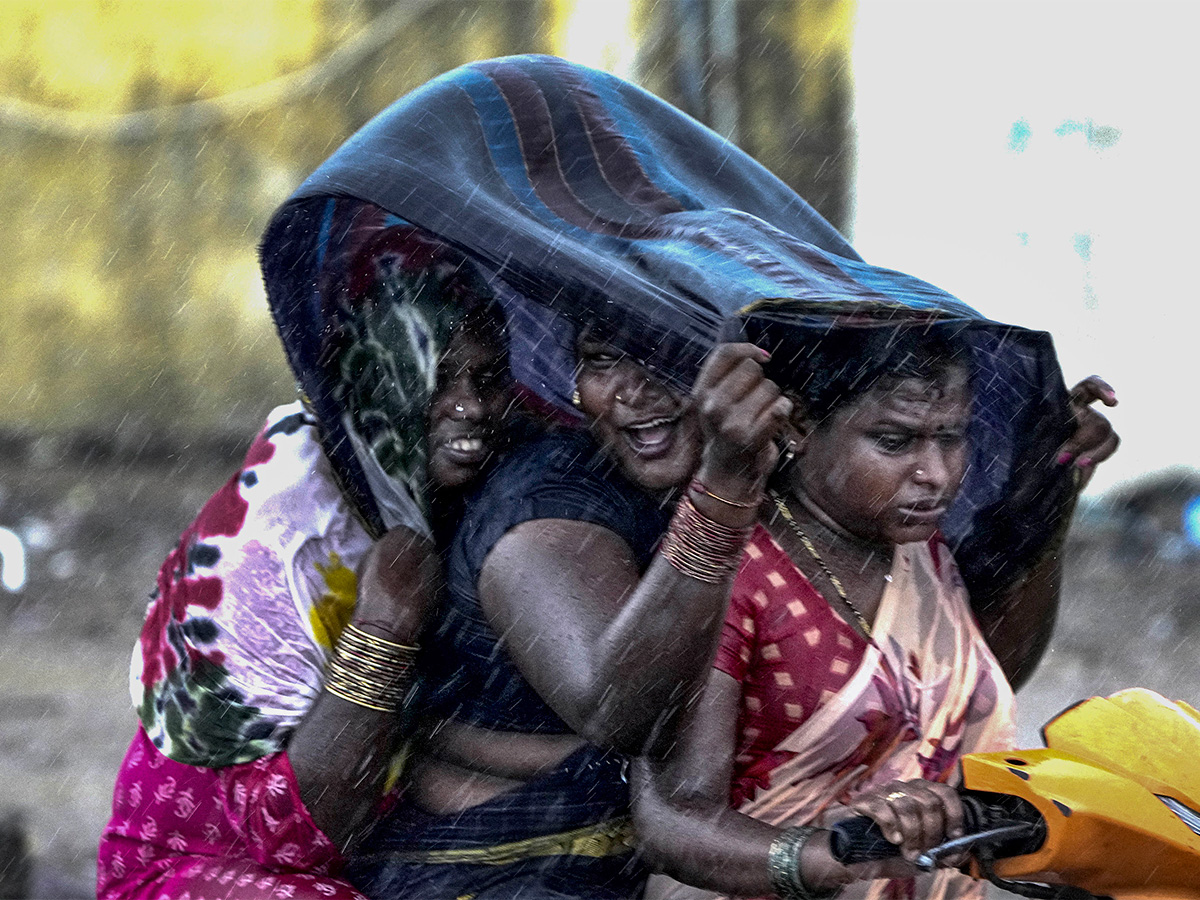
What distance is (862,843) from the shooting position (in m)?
2.00

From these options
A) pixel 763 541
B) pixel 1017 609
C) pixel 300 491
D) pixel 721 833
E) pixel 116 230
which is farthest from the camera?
pixel 116 230

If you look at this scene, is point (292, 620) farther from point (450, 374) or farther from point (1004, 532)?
point (1004, 532)

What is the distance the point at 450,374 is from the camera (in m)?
2.55

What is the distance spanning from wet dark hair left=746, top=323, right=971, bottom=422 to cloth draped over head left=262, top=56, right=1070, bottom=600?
31 mm

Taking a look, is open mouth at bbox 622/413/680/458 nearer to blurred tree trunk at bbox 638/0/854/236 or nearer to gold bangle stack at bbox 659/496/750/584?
gold bangle stack at bbox 659/496/750/584

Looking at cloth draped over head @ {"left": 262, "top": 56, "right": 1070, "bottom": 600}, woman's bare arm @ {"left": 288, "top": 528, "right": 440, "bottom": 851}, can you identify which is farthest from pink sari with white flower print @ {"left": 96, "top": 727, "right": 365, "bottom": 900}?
cloth draped over head @ {"left": 262, "top": 56, "right": 1070, "bottom": 600}

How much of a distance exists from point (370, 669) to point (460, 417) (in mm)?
449

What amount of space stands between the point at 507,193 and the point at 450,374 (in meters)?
0.33

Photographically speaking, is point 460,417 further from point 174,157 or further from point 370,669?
point 174,157

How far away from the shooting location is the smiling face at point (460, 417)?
254 cm

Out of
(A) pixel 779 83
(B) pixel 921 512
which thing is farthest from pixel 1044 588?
(A) pixel 779 83

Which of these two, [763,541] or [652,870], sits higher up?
[763,541]

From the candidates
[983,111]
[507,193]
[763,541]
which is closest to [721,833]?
[763,541]

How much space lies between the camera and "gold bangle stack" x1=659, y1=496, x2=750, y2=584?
2016 millimetres
